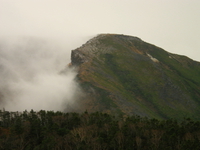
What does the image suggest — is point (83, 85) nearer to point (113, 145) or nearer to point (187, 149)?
point (113, 145)

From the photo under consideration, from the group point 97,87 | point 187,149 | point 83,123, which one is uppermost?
point 97,87

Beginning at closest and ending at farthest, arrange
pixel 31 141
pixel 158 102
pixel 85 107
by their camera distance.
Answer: pixel 31 141
pixel 85 107
pixel 158 102

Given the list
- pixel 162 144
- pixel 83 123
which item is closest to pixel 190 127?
pixel 162 144

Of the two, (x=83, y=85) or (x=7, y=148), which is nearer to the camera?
(x=7, y=148)

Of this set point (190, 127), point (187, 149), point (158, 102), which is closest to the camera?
point (187, 149)

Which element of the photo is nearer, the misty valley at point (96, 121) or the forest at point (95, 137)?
the forest at point (95, 137)

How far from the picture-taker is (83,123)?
120625 mm

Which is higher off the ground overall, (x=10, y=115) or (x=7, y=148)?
(x=10, y=115)

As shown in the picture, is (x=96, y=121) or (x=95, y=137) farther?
(x=96, y=121)

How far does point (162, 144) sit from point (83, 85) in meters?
112

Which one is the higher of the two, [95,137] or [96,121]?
[96,121]

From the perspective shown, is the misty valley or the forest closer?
the forest

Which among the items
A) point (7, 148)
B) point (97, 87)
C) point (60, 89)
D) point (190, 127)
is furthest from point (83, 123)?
point (60, 89)

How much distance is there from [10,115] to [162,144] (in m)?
95.3
